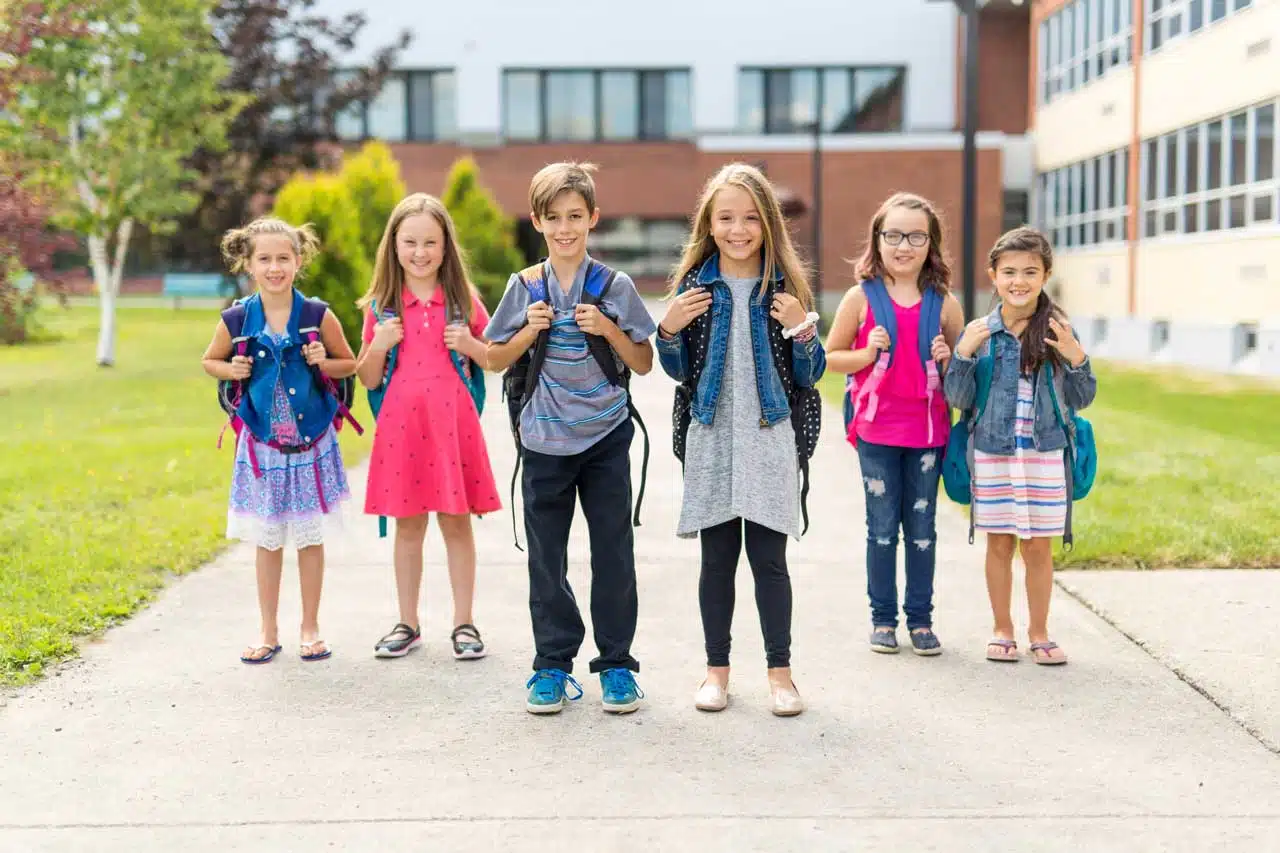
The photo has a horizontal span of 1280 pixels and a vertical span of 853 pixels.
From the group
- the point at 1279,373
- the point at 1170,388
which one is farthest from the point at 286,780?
the point at 1279,373

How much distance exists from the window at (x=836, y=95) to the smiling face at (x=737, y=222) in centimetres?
3397

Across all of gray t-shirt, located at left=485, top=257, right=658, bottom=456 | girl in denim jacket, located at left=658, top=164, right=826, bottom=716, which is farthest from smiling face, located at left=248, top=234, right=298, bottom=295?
girl in denim jacket, located at left=658, top=164, right=826, bottom=716

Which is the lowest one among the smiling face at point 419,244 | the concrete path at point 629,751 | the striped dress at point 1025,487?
the concrete path at point 629,751

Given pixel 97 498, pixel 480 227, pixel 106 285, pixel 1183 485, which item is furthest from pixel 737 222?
pixel 480 227

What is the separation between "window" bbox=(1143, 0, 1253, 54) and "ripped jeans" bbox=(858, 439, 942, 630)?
56.1 feet

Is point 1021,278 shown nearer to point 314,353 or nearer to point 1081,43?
point 314,353

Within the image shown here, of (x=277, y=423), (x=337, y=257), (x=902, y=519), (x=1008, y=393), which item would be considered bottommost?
(x=902, y=519)

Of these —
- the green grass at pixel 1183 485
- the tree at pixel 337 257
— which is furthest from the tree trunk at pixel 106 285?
the green grass at pixel 1183 485

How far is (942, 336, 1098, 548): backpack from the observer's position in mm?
5160

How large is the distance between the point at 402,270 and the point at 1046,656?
9.17 feet

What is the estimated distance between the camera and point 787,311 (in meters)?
4.47

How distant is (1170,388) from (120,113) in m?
15.1

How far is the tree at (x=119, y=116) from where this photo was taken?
19219 mm

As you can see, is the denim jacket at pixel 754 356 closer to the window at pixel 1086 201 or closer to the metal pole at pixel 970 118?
the metal pole at pixel 970 118
